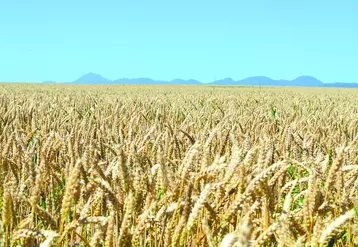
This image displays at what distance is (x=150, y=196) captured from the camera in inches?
62.3

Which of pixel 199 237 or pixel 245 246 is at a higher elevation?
pixel 245 246

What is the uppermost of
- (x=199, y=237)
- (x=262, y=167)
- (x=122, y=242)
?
(x=262, y=167)

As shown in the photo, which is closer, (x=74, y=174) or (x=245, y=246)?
(x=245, y=246)

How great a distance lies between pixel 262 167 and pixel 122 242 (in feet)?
1.96

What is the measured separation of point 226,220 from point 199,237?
12.3 inches

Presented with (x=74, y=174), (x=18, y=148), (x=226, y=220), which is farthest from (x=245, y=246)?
(x=18, y=148)

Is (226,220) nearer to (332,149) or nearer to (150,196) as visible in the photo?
(150,196)

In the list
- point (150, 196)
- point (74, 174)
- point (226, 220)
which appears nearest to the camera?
point (74, 174)

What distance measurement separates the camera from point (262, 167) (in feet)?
5.44

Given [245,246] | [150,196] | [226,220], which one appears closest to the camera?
[245,246]

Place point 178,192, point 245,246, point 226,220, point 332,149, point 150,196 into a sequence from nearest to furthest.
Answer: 1. point 245,246
2. point 226,220
3. point 150,196
4. point 178,192
5. point 332,149

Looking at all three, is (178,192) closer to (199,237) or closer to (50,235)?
(199,237)

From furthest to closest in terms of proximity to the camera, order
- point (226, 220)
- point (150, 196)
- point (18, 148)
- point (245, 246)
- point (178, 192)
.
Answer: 1. point (18, 148)
2. point (178, 192)
3. point (150, 196)
4. point (226, 220)
5. point (245, 246)

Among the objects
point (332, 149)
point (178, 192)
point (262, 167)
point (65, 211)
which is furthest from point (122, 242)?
point (332, 149)
